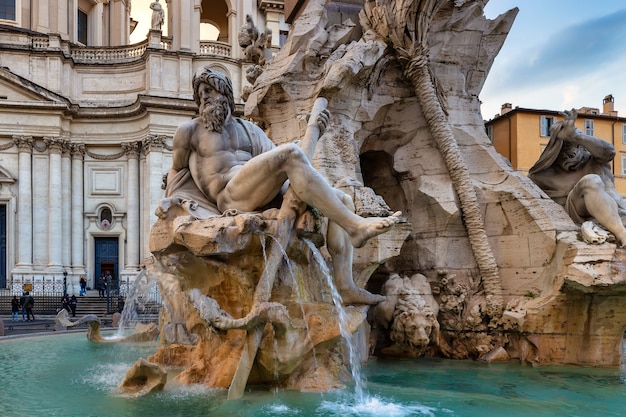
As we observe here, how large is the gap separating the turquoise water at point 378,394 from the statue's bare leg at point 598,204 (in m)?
1.44

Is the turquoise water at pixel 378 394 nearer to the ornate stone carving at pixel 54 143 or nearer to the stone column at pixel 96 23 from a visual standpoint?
the ornate stone carving at pixel 54 143

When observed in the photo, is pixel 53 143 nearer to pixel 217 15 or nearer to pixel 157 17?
pixel 157 17

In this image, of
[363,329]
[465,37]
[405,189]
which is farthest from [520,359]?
[465,37]

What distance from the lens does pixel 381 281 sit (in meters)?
7.07

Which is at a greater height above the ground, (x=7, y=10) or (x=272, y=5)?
(x=272, y=5)

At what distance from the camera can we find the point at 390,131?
7570 mm

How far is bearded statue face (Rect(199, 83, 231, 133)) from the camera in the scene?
530 centimetres

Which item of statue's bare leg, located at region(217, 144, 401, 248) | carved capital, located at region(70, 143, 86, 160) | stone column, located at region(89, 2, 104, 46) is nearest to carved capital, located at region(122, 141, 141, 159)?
carved capital, located at region(70, 143, 86, 160)

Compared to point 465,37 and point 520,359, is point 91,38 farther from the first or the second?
point 520,359

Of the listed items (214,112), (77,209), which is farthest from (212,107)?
(77,209)

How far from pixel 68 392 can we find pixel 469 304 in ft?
14.1

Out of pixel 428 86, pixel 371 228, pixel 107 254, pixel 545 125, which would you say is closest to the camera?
pixel 371 228

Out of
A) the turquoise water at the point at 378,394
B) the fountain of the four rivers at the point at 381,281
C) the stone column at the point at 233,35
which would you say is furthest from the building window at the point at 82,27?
the turquoise water at the point at 378,394

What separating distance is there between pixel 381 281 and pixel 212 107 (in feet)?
9.94
